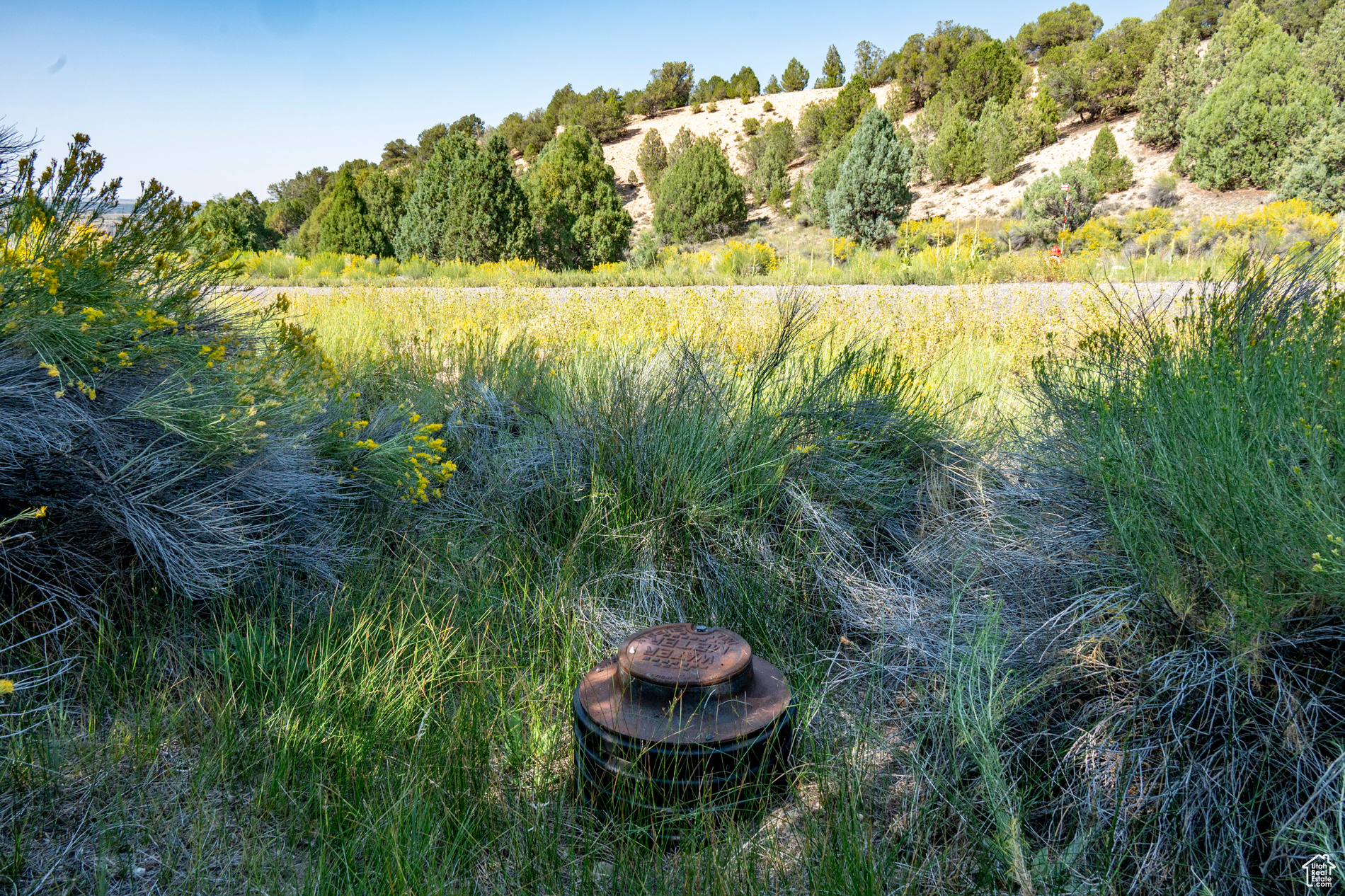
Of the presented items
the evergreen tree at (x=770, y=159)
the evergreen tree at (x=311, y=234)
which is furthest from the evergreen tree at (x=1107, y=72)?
the evergreen tree at (x=311, y=234)

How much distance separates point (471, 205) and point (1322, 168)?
20.3 meters

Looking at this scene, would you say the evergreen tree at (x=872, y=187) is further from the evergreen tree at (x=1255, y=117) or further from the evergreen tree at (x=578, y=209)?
the evergreen tree at (x=1255, y=117)

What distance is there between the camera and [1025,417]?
3682mm

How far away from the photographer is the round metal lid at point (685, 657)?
1.75 m

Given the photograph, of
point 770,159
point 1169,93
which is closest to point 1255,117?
point 1169,93

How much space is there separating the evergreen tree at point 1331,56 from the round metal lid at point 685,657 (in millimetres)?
29035

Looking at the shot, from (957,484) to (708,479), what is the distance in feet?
3.89

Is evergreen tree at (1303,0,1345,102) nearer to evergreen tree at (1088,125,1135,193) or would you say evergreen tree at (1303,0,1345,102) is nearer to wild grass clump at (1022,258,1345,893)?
evergreen tree at (1088,125,1135,193)

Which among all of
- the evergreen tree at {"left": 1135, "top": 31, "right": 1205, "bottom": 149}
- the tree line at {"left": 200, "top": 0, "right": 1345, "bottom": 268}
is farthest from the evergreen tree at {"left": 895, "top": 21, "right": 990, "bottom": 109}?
the evergreen tree at {"left": 1135, "top": 31, "right": 1205, "bottom": 149}

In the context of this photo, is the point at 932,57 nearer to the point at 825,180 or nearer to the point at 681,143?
the point at 681,143

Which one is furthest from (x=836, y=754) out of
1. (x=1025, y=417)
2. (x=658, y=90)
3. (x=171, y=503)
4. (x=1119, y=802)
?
(x=658, y=90)

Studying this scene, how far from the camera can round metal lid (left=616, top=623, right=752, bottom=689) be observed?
68.9 inches

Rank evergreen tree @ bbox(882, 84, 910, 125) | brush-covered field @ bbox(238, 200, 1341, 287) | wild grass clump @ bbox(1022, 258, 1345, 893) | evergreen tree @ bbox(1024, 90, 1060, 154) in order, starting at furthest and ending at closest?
1. evergreen tree @ bbox(882, 84, 910, 125)
2. evergreen tree @ bbox(1024, 90, 1060, 154)
3. brush-covered field @ bbox(238, 200, 1341, 287)
4. wild grass clump @ bbox(1022, 258, 1345, 893)

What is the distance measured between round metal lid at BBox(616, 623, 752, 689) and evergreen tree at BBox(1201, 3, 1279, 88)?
31.7m
